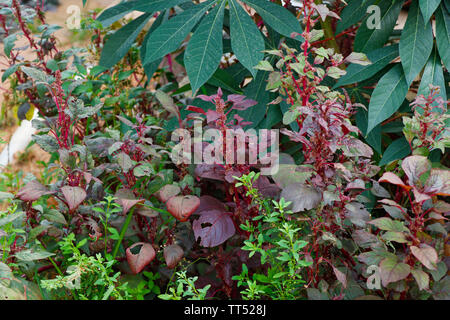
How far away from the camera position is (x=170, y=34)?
1.28 m

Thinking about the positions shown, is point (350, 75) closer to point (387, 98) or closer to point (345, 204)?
point (387, 98)

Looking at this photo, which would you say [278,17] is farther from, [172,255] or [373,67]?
[172,255]

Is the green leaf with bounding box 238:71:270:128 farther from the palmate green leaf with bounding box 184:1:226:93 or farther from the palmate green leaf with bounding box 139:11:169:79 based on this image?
the palmate green leaf with bounding box 139:11:169:79

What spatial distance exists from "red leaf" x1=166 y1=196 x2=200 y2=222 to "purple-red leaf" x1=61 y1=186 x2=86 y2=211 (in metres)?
0.21

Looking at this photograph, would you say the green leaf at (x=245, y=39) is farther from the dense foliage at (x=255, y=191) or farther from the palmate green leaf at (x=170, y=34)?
the palmate green leaf at (x=170, y=34)

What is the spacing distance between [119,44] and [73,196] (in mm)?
727

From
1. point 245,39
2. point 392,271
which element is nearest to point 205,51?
point 245,39

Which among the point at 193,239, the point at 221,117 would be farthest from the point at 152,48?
the point at 193,239

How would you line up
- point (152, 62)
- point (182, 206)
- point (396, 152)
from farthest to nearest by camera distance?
point (152, 62), point (396, 152), point (182, 206)

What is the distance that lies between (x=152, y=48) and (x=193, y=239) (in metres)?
0.54

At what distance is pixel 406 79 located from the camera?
1250 millimetres

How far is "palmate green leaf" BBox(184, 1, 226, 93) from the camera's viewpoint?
1.18 m

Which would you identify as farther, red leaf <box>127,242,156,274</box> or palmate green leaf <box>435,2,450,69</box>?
palmate green leaf <box>435,2,450,69</box>

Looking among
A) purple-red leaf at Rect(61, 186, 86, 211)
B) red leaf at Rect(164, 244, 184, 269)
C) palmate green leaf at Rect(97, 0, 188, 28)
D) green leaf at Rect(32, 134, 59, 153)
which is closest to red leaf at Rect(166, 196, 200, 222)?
red leaf at Rect(164, 244, 184, 269)
